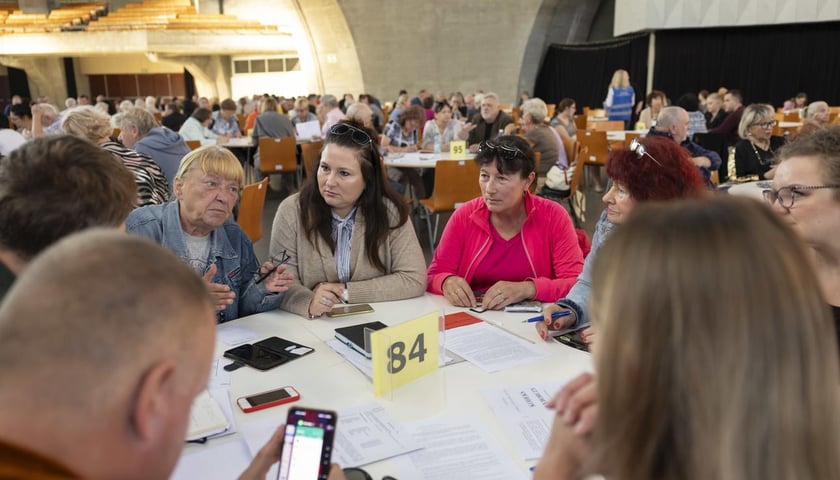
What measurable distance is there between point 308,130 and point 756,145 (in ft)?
18.4

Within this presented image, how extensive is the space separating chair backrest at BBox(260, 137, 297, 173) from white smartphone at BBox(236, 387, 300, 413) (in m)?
6.24

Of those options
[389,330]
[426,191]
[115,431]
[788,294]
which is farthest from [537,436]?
[426,191]

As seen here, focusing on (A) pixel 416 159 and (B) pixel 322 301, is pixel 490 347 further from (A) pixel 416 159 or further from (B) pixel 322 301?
(A) pixel 416 159

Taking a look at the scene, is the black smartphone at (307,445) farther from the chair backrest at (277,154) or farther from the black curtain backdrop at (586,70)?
the black curtain backdrop at (586,70)

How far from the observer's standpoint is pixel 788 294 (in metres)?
0.64

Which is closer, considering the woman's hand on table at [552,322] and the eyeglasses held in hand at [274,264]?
the woman's hand on table at [552,322]

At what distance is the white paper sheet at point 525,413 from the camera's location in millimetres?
1379

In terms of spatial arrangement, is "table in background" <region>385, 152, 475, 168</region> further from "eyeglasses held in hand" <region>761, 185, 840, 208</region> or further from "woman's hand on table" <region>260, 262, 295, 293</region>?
"eyeglasses held in hand" <region>761, 185, 840, 208</region>

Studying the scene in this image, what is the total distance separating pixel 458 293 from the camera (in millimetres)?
2322

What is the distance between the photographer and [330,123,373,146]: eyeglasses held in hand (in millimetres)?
2539

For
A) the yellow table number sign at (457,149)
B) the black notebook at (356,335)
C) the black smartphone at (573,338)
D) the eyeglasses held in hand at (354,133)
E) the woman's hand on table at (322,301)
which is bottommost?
the black smartphone at (573,338)

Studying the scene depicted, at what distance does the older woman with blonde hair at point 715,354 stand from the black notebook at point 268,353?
1305mm

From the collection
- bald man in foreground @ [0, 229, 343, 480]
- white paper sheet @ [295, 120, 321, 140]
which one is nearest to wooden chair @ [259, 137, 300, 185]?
white paper sheet @ [295, 120, 321, 140]

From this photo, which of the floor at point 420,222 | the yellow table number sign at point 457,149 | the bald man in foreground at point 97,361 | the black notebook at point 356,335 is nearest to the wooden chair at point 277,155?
the floor at point 420,222
